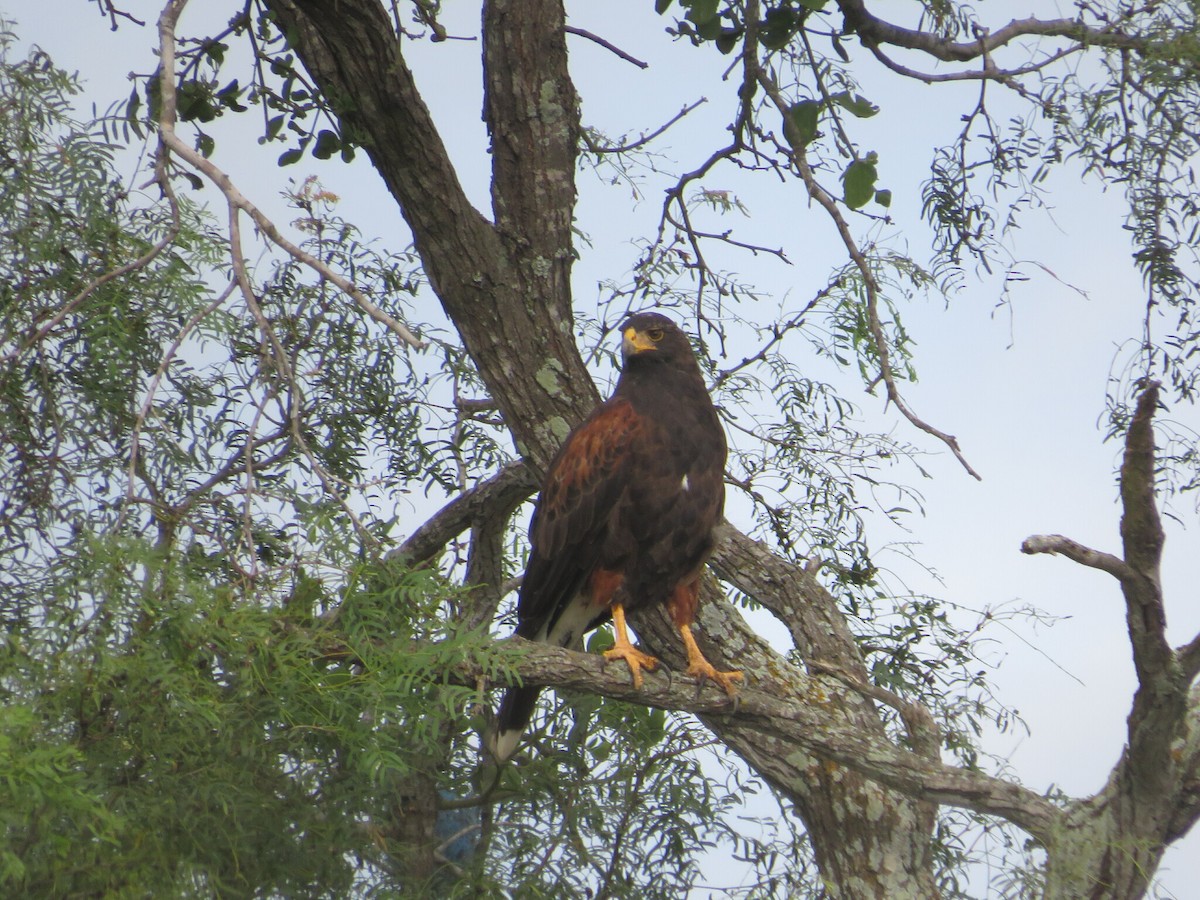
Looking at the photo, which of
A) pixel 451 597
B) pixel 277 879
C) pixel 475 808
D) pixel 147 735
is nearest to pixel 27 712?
pixel 147 735

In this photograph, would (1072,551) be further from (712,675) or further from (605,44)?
(605,44)

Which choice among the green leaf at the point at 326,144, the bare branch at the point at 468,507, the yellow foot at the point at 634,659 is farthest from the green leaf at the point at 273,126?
the yellow foot at the point at 634,659

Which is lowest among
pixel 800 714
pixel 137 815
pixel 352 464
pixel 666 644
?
pixel 137 815

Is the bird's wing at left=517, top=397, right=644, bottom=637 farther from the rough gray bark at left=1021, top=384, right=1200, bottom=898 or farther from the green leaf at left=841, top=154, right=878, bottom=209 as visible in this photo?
the rough gray bark at left=1021, top=384, right=1200, bottom=898

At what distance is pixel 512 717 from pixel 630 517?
2.56 ft

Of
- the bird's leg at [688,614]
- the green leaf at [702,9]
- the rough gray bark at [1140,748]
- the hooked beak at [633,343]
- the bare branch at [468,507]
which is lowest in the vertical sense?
the rough gray bark at [1140,748]

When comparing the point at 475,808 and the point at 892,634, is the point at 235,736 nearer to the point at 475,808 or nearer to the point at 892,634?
the point at 475,808

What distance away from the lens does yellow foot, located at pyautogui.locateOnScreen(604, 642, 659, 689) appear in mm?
3525

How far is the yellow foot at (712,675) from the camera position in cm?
377

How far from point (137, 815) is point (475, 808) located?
6.50 ft

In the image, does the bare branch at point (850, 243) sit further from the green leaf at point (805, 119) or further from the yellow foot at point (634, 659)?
the yellow foot at point (634, 659)

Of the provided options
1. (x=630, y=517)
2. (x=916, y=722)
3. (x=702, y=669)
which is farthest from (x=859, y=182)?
(x=916, y=722)

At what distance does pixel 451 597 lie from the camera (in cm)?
324

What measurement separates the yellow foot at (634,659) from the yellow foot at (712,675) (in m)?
0.13
